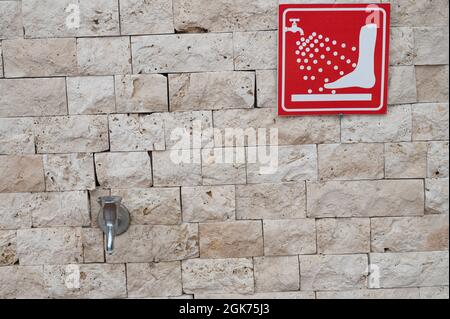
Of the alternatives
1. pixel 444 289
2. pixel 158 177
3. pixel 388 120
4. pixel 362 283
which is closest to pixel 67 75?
pixel 158 177

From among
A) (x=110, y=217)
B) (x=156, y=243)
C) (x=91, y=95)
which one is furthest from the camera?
(x=156, y=243)

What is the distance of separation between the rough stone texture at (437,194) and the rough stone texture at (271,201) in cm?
76

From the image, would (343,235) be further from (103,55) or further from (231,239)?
(103,55)

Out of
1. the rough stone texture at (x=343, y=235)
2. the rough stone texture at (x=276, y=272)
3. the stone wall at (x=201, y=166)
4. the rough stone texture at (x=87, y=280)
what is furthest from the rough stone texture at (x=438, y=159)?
the rough stone texture at (x=87, y=280)

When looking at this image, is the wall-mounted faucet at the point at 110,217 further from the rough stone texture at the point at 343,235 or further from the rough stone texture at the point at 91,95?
the rough stone texture at the point at 343,235

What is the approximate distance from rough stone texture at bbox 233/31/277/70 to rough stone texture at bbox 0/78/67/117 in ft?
3.44

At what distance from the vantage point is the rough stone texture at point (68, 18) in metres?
2.48

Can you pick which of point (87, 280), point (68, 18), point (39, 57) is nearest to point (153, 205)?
point (87, 280)

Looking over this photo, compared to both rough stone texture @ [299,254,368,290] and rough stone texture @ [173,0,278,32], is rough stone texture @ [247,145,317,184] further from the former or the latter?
rough stone texture @ [173,0,278,32]

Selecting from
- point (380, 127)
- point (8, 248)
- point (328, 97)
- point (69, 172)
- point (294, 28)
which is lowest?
point (8, 248)

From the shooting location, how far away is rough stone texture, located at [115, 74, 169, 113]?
2.54 meters

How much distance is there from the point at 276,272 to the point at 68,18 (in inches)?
77.2

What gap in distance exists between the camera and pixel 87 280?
8.71 feet

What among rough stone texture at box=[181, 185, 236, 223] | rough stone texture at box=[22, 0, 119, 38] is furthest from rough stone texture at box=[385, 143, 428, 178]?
rough stone texture at box=[22, 0, 119, 38]
